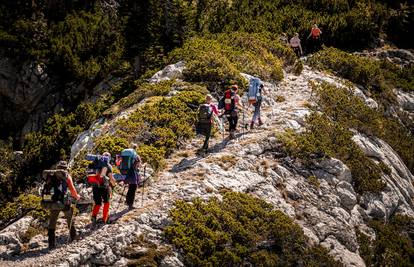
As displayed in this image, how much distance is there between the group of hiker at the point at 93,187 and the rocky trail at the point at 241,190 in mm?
428

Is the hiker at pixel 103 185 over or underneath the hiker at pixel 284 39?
underneath

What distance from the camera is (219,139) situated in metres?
21.8

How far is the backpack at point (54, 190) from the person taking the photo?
1420 centimetres

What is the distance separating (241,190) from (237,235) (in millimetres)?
2441

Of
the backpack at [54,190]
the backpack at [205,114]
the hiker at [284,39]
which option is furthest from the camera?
the hiker at [284,39]

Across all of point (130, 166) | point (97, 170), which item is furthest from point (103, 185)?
point (130, 166)

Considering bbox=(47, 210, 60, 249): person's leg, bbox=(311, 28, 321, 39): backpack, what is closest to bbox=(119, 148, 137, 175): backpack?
bbox=(47, 210, 60, 249): person's leg

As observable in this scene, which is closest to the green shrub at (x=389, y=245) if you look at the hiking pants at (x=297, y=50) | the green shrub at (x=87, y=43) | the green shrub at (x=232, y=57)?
the green shrub at (x=232, y=57)

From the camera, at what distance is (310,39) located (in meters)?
37.9

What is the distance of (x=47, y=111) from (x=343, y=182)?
21921 mm

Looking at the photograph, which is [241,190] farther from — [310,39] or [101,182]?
[310,39]

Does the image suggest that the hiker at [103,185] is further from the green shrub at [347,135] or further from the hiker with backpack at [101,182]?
the green shrub at [347,135]

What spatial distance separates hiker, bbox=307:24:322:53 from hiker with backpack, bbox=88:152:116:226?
24720mm

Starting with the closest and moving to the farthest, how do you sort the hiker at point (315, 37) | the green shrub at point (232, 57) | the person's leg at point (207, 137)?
the person's leg at point (207, 137), the green shrub at point (232, 57), the hiker at point (315, 37)
